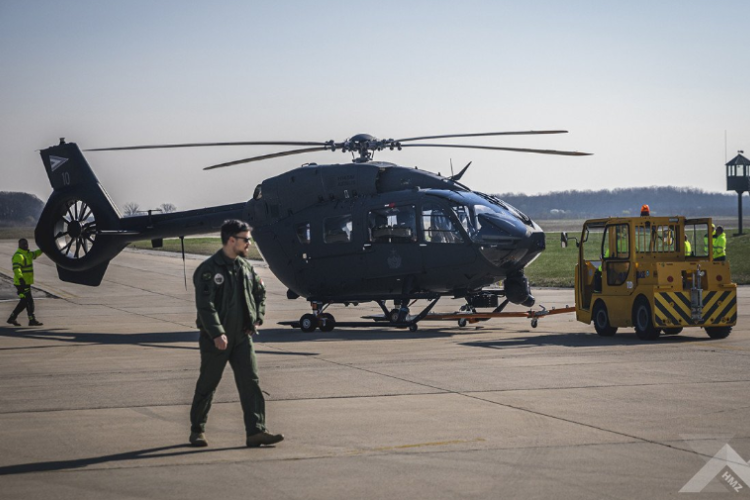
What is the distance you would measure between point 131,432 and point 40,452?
1.05 meters

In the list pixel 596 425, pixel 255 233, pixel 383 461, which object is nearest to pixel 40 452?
pixel 383 461

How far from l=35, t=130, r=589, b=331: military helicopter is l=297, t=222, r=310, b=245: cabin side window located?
2 centimetres

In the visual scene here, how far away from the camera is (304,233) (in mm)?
20594

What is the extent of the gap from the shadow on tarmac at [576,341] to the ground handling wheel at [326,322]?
408cm

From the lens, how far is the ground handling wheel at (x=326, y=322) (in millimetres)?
→ 20000

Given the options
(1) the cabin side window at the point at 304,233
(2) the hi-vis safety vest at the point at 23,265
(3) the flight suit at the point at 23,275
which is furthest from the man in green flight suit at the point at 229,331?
(2) the hi-vis safety vest at the point at 23,265

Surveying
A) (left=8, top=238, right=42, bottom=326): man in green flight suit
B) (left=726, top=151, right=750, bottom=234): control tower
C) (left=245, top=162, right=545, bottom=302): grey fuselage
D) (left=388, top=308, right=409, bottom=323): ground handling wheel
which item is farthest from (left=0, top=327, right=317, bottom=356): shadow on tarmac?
(left=726, top=151, right=750, bottom=234): control tower

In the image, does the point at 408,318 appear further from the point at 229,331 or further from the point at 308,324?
the point at 229,331

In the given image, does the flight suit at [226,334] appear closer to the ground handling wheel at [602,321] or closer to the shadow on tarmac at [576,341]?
the shadow on tarmac at [576,341]

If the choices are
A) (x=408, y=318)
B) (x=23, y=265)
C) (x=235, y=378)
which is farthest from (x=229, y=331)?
(x=23, y=265)

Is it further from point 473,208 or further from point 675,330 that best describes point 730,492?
point 473,208

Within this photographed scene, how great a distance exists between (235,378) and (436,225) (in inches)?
435

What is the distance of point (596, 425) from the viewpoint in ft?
29.4

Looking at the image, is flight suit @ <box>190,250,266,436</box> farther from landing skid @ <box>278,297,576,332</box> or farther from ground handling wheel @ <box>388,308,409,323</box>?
ground handling wheel @ <box>388,308,409,323</box>
